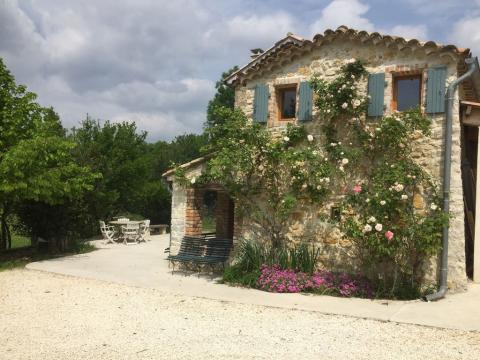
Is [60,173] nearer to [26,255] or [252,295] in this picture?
[26,255]

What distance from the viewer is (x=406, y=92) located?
8.61m

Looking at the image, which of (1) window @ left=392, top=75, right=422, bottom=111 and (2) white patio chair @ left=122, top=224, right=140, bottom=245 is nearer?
(1) window @ left=392, top=75, right=422, bottom=111

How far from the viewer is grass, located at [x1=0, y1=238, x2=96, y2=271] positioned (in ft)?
36.8

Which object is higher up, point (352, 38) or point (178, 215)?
point (352, 38)

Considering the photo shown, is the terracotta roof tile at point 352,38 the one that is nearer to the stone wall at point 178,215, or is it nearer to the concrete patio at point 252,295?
the stone wall at point 178,215

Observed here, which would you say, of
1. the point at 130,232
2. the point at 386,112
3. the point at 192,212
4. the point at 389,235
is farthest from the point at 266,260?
the point at 130,232

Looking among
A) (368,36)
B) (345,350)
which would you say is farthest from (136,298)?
(368,36)

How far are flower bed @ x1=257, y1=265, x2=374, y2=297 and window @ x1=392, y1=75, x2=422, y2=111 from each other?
11.2 ft

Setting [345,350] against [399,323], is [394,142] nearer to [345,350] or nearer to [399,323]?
[399,323]

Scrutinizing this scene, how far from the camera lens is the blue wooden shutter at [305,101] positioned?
30.7ft

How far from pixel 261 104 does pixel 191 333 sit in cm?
549

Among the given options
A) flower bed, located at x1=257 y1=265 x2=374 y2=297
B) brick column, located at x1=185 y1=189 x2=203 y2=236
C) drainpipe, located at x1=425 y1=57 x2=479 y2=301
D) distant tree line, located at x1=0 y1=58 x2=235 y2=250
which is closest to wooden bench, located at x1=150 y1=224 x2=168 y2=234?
distant tree line, located at x1=0 y1=58 x2=235 y2=250

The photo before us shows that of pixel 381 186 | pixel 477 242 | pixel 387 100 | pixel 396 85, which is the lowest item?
pixel 477 242

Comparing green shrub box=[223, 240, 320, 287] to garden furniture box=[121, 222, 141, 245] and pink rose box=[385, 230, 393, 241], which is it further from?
garden furniture box=[121, 222, 141, 245]
